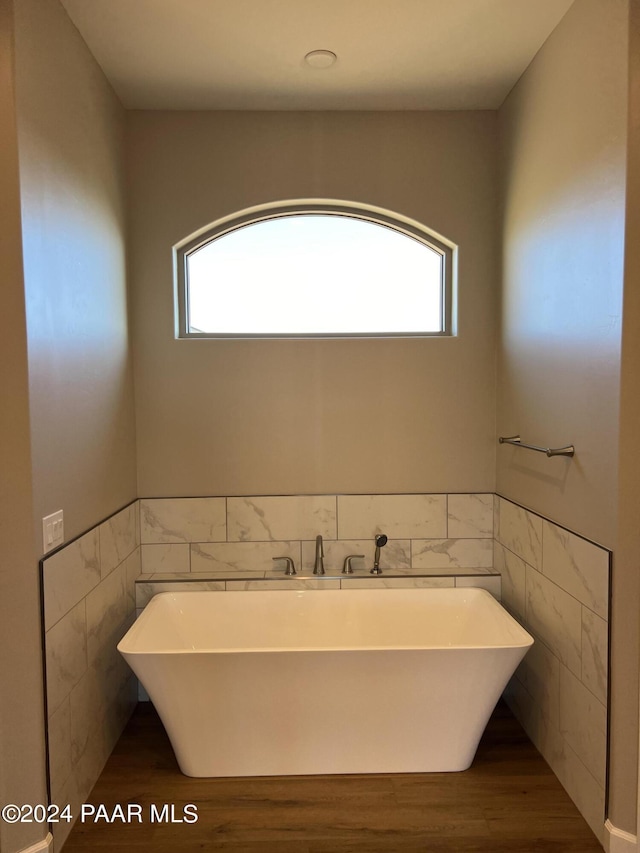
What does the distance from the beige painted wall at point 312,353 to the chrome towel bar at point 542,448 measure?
1.01 feet

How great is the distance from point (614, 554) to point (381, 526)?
1.32m

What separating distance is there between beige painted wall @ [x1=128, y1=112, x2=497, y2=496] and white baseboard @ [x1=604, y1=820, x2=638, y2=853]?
155 centimetres

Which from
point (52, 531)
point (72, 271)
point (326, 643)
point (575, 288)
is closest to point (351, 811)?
point (326, 643)

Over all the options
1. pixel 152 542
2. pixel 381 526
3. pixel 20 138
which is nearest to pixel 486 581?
pixel 381 526

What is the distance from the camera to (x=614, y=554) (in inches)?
76.6

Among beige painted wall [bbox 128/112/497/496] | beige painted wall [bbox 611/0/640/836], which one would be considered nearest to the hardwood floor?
beige painted wall [bbox 611/0/640/836]

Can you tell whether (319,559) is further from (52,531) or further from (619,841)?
(619,841)

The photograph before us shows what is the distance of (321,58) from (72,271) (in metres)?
1.40

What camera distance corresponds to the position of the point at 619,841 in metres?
1.94

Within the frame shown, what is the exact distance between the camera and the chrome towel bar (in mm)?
2234

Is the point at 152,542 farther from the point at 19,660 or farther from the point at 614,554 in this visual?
the point at 614,554

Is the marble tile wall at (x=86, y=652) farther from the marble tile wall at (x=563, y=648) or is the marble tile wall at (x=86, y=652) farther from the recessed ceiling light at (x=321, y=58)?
the recessed ceiling light at (x=321, y=58)

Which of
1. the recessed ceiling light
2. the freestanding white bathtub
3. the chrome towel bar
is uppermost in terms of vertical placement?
the recessed ceiling light

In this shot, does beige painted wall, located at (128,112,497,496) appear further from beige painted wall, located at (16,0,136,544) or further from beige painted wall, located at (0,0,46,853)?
beige painted wall, located at (0,0,46,853)
